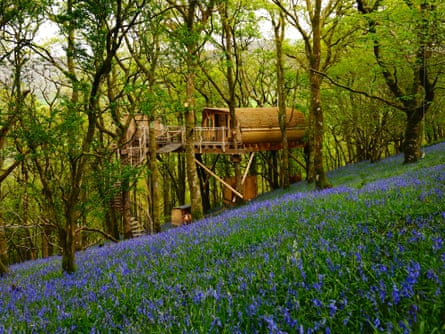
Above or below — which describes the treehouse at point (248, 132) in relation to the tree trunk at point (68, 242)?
above

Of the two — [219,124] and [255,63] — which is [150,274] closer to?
[219,124]

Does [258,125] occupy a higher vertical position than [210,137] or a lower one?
higher

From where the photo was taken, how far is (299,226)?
6352mm

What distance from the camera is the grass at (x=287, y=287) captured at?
2412mm

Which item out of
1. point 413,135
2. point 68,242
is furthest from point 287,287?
point 413,135

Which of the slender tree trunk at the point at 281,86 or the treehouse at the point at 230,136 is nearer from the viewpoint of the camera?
the slender tree trunk at the point at 281,86

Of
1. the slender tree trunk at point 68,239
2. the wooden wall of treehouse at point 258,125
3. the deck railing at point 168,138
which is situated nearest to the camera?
the slender tree trunk at point 68,239

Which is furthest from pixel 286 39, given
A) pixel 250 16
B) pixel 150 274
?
pixel 150 274

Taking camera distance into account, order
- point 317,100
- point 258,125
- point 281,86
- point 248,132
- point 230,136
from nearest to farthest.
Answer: point 317,100 → point 281,86 → point 248,132 → point 230,136 → point 258,125

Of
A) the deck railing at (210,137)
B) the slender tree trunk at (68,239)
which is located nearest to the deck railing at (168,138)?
the deck railing at (210,137)

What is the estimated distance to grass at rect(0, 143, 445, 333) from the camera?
7.91ft

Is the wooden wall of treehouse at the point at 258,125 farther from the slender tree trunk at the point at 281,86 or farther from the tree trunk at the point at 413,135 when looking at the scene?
the tree trunk at the point at 413,135

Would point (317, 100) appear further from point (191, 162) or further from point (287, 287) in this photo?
point (287, 287)

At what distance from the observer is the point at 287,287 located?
3.20 metres
